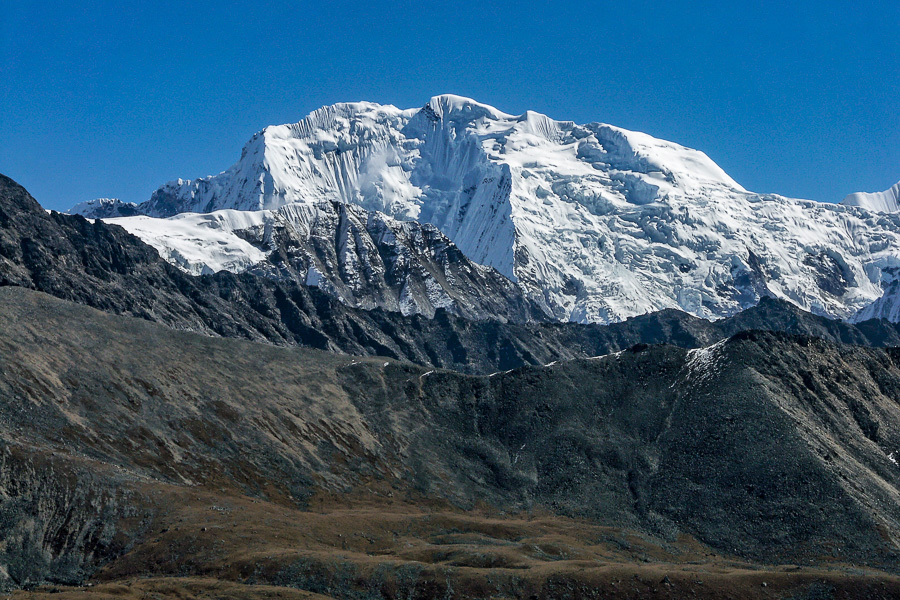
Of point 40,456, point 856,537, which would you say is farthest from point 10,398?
point 856,537

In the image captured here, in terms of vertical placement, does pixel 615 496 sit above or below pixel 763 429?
below

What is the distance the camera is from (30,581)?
119m

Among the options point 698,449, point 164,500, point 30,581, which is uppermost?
point 698,449

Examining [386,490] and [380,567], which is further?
[386,490]

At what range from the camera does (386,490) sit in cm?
17600

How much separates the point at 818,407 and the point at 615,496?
47177 millimetres

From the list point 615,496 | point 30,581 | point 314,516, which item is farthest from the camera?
point 615,496

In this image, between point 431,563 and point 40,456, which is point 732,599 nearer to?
point 431,563

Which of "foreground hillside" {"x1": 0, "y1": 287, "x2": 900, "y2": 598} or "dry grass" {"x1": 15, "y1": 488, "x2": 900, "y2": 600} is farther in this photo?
"foreground hillside" {"x1": 0, "y1": 287, "x2": 900, "y2": 598}

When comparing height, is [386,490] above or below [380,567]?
above

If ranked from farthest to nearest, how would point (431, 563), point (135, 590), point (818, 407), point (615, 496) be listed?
point (818, 407) < point (615, 496) < point (431, 563) < point (135, 590)

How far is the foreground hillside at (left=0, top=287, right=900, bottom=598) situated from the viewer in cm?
12419

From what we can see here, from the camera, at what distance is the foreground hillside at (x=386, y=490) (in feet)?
407

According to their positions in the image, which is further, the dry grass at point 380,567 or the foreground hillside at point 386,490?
the foreground hillside at point 386,490
